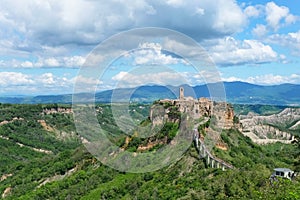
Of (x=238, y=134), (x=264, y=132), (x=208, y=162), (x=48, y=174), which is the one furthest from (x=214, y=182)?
(x=264, y=132)

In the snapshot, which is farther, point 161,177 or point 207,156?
point 161,177

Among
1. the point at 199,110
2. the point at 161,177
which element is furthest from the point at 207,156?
the point at 199,110

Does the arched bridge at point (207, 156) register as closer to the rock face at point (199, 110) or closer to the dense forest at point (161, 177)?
the dense forest at point (161, 177)

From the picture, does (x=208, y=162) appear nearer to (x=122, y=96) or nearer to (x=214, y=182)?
(x=214, y=182)

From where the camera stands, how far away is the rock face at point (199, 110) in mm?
51919

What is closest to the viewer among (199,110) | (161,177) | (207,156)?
(207,156)

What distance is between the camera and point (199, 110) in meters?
53.5

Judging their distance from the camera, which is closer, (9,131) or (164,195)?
(164,195)

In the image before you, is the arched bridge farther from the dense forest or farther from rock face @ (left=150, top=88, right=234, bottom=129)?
rock face @ (left=150, top=88, right=234, bottom=129)

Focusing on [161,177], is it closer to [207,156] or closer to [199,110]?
[207,156]

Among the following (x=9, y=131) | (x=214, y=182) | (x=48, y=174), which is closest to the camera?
(x=214, y=182)

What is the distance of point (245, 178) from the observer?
109ft

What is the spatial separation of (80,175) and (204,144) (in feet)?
85.6

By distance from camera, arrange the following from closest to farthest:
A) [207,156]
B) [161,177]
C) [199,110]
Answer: [207,156], [161,177], [199,110]
